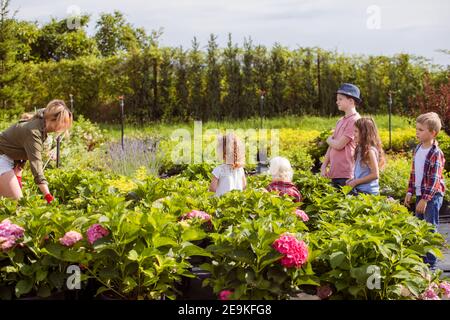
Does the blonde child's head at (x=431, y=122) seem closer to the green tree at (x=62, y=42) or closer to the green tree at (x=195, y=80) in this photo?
the green tree at (x=195, y=80)

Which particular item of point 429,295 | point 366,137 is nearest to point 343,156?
point 366,137

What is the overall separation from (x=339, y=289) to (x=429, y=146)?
2152 millimetres

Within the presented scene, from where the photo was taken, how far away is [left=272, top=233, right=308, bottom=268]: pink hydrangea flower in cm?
287

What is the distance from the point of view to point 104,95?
17.7m

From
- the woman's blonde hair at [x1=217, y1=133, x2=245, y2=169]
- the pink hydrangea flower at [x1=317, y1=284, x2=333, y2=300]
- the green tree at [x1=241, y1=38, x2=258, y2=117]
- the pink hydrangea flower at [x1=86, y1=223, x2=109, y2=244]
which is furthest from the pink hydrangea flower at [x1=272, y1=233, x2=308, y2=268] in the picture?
the green tree at [x1=241, y1=38, x2=258, y2=117]

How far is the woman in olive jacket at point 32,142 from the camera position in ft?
14.4

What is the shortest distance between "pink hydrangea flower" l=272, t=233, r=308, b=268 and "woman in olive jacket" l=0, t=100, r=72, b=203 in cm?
201

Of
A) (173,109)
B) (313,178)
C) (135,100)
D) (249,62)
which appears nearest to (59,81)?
(135,100)

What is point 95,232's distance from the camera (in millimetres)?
3035

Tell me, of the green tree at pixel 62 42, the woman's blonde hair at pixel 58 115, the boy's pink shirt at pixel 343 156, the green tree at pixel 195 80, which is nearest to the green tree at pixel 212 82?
the green tree at pixel 195 80

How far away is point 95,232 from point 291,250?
3.11ft

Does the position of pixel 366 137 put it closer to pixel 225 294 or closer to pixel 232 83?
pixel 225 294

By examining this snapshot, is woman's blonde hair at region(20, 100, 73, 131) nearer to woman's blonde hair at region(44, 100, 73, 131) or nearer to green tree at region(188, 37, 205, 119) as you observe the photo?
woman's blonde hair at region(44, 100, 73, 131)

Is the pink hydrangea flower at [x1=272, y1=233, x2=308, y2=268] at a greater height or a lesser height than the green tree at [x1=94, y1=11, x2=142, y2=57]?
lesser
